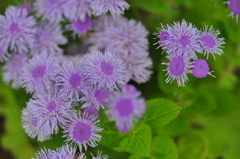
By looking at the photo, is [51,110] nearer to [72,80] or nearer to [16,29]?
[72,80]

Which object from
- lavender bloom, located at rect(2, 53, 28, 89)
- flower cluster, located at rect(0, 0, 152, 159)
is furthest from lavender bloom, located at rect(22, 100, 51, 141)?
lavender bloom, located at rect(2, 53, 28, 89)

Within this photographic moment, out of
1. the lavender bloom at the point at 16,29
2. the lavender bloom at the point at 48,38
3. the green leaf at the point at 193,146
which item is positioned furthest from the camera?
the green leaf at the point at 193,146

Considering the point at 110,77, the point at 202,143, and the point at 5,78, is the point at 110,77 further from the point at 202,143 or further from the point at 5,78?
the point at 202,143

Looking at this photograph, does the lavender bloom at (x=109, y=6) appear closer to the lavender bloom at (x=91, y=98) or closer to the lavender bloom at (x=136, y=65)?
the lavender bloom at (x=136, y=65)

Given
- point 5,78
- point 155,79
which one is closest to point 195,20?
point 155,79

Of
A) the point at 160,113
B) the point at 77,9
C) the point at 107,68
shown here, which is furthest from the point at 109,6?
the point at 160,113

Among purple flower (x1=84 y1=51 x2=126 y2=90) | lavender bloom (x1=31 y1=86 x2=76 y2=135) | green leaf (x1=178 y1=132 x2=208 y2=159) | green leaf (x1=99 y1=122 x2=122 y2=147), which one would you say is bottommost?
green leaf (x1=178 y1=132 x2=208 y2=159)

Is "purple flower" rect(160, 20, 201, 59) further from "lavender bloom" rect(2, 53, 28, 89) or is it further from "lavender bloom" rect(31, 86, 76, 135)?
"lavender bloom" rect(2, 53, 28, 89)

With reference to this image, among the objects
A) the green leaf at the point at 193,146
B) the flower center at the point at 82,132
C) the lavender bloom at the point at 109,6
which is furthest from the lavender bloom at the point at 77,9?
the green leaf at the point at 193,146
